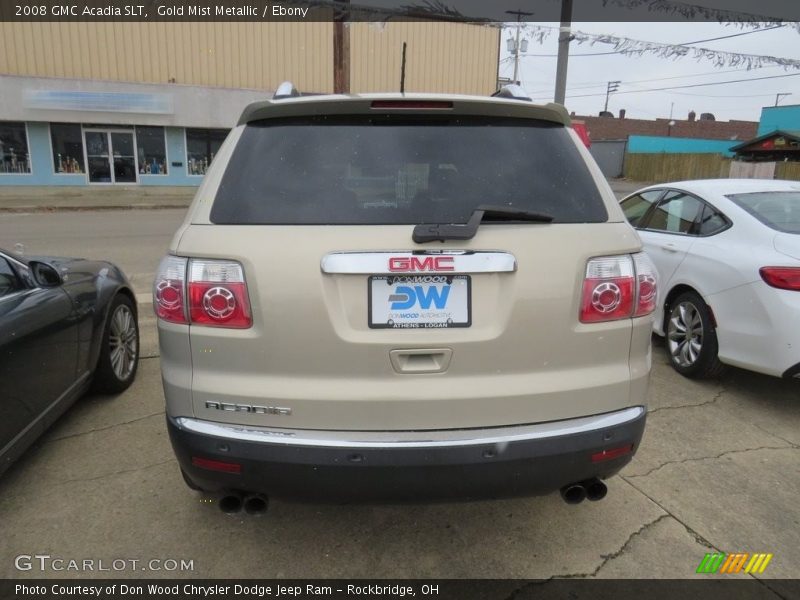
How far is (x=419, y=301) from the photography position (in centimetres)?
196

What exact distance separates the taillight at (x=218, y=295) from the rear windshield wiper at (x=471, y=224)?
62 centimetres

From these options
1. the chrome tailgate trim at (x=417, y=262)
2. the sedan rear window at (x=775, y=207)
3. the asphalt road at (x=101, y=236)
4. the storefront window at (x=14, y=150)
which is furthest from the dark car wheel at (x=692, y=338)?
the storefront window at (x=14, y=150)

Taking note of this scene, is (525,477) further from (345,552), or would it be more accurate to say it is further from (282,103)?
(282,103)

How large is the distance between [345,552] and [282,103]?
1881 mm

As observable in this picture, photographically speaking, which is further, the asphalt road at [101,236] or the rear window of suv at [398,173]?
the asphalt road at [101,236]

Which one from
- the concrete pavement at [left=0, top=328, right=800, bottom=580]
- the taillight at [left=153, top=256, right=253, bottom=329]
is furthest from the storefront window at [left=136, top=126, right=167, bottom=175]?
the taillight at [left=153, top=256, right=253, bottom=329]

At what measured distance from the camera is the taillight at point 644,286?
7.02ft

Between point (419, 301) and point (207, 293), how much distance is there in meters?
0.73

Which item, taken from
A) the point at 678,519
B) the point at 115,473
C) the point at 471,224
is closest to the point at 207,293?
the point at 471,224

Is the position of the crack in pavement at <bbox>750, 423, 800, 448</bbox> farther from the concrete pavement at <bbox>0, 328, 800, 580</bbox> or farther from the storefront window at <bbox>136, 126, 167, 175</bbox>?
the storefront window at <bbox>136, 126, 167, 175</bbox>

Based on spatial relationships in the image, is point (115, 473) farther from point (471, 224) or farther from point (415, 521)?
point (471, 224)

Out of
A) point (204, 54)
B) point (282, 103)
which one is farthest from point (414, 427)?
point (204, 54)

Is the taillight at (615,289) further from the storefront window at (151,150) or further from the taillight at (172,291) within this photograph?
the storefront window at (151,150)

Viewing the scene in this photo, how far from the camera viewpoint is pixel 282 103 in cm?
219
